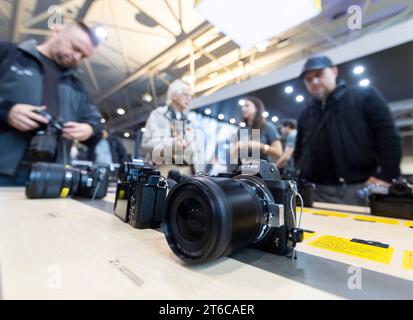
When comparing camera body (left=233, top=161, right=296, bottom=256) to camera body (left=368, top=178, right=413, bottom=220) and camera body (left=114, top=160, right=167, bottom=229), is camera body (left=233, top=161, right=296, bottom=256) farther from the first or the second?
camera body (left=368, top=178, right=413, bottom=220)

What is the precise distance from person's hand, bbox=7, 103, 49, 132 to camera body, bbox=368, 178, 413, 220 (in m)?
1.20

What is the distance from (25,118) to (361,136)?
139cm

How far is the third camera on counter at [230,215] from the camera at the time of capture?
0.21 metres

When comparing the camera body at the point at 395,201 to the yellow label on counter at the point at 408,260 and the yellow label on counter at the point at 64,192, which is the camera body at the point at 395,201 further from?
the yellow label on counter at the point at 64,192

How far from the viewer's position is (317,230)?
45cm

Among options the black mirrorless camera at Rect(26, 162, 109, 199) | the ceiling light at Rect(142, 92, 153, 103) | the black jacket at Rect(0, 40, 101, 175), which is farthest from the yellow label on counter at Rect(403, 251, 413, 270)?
the ceiling light at Rect(142, 92, 153, 103)

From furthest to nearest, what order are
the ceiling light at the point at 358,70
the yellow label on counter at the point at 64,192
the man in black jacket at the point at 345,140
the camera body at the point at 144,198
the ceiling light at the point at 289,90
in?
the ceiling light at the point at 289,90 → the ceiling light at the point at 358,70 → the man in black jacket at the point at 345,140 → the yellow label on counter at the point at 64,192 → the camera body at the point at 144,198

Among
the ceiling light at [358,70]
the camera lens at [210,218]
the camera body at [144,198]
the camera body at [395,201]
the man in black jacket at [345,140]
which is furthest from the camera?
the ceiling light at [358,70]

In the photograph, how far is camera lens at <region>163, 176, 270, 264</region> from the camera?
21 cm

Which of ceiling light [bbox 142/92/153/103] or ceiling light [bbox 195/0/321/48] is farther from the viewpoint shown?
ceiling light [bbox 142/92/153/103]

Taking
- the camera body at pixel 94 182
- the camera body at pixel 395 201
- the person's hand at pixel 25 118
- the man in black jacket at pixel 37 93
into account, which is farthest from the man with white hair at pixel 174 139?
the camera body at pixel 395 201

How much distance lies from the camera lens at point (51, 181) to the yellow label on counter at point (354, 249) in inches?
28.8

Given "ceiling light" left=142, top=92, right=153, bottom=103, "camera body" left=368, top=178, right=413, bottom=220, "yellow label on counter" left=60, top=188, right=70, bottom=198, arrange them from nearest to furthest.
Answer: "camera body" left=368, top=178, right=413, bottom=220, "yellow label on counter" left=60, top=188, right=70, bottom=198, "ceiling light" left=142, top=92, right=153, bottom=103
